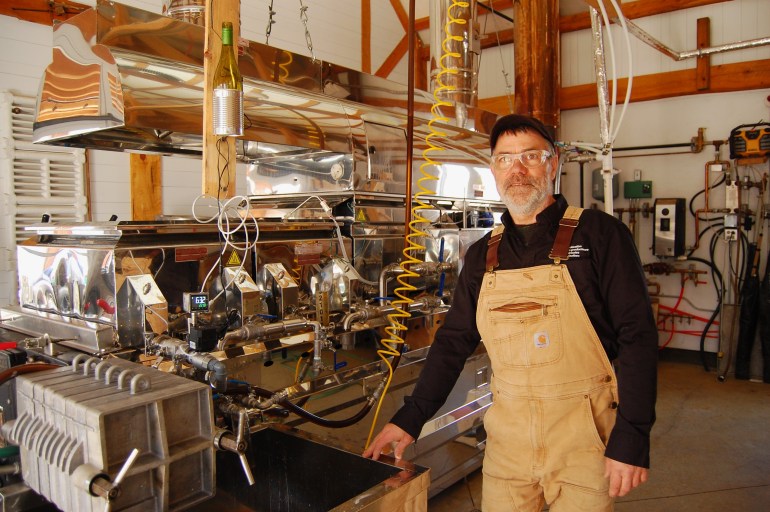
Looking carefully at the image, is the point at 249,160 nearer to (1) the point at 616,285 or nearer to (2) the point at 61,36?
(2) the point at 61,36

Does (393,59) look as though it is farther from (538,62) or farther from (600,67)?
(600,67)

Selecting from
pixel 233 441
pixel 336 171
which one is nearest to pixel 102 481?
pixel 233 441

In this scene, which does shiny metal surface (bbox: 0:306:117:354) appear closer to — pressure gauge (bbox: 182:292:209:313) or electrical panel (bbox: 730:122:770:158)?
pressure gauge (bbox: 182:292:209:313)

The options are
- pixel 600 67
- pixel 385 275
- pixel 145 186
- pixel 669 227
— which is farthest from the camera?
pixel 669 227

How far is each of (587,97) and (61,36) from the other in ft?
18.3

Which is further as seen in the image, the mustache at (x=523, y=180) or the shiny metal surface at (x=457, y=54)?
the shiny metal surface at (x=457, y=54)

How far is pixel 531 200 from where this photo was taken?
5.90 ft

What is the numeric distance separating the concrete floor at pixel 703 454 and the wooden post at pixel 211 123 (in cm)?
218

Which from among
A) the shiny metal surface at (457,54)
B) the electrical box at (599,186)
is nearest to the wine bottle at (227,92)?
the shiny metal surface at (457,54)

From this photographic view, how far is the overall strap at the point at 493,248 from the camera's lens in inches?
72.8

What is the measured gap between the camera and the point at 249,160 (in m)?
3.63

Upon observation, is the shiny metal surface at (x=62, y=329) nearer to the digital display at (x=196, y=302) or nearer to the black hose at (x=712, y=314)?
the digital display at (x=196, y=302)

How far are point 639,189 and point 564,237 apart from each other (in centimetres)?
499

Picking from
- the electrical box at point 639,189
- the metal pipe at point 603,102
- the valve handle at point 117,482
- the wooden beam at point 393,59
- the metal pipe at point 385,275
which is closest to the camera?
the valve handle at point 117,482
